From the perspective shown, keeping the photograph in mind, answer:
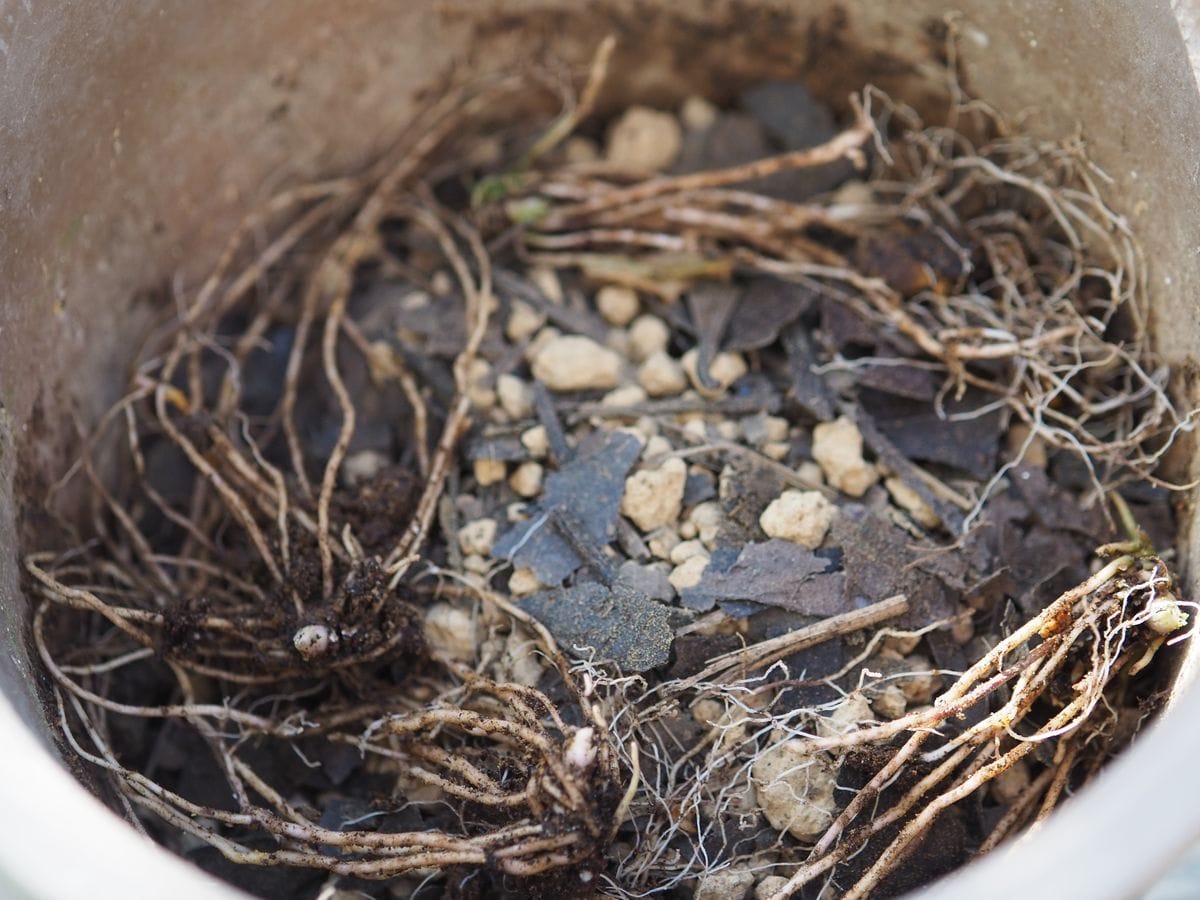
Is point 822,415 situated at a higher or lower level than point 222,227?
lower

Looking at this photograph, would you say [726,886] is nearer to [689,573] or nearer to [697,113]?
[689,573]

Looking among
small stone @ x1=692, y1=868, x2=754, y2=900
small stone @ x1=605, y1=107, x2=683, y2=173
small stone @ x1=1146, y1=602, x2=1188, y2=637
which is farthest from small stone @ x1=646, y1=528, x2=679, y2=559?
small stone @ x1=605, y1=107, x2=683, y2=173

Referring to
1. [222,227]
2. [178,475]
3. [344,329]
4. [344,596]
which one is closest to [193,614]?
[344,596]

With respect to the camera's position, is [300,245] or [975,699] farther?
[300,245]

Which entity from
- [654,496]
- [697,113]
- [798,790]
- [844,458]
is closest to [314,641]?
[654,496]

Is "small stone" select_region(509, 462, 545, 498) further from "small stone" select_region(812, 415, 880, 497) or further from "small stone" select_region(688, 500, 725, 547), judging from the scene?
"small stone" select_region(812, 415, 880, 497)

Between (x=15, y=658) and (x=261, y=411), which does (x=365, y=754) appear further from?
(x=261, y=411)

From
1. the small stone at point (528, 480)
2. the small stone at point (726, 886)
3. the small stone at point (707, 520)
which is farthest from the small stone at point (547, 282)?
the small stone at point (726, 886)
